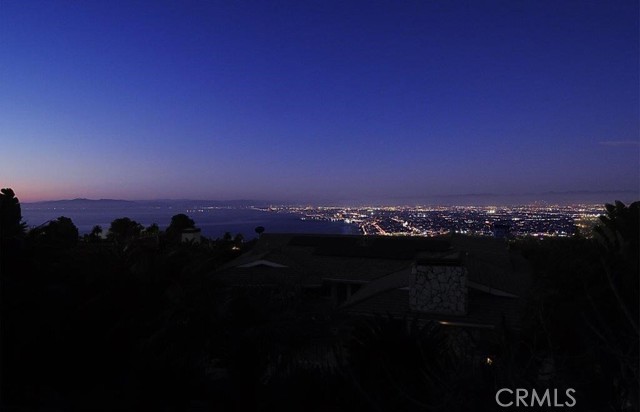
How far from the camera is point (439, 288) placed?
44.5ft

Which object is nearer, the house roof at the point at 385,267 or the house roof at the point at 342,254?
the house roof at the point at 385,267

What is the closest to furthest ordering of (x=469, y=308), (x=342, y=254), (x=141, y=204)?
1. (x=469, y=308)
2. (x=342, y=254)
3. (x=141, y=204)

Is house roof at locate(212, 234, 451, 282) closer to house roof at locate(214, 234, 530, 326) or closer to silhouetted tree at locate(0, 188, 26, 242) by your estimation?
house roof at locate(214, 234, 530, 326)

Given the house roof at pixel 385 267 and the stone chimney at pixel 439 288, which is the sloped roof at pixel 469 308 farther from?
the stone chimney at pixel 439 288

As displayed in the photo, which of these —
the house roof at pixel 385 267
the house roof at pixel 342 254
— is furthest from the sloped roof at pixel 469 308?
the house roof at pixel 342 254

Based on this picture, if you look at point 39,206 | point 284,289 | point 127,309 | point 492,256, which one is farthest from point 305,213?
point 127,309

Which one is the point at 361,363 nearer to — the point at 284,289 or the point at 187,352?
the point at 187,352

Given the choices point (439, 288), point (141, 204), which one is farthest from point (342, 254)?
point (141, 204)

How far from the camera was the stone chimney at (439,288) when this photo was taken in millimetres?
13453

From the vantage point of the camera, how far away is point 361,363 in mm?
8430

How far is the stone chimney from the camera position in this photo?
13453 millimetres

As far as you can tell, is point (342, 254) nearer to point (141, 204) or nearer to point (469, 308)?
point (469, 308)

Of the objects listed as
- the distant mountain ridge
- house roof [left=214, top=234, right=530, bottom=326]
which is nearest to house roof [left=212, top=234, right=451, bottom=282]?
house roof [left=214, top=234, right=530, bottom=326]

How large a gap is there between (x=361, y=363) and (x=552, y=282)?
546 cm
